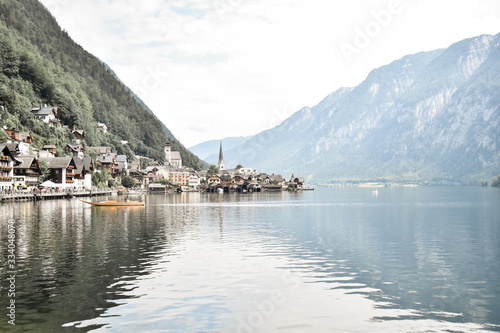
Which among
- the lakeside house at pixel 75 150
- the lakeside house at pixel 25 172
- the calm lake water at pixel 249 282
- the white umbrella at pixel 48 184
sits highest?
the lakeside house at pixel 75 150

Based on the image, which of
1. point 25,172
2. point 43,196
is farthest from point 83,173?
point 43,196

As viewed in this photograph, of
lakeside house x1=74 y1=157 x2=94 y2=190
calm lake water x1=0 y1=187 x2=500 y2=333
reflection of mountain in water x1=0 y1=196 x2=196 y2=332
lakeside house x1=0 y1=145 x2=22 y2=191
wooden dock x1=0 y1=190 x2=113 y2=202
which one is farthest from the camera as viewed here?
lakeside house x1=74 y1=157 x2=94 y2=190

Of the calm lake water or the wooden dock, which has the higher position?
the wooden dock

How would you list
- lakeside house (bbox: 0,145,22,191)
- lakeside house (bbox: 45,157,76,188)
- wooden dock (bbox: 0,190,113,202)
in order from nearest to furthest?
1. wooden dock (bbox: 0,190,113,202)
2. lakeside house (bbox: 0,145,22,191)
3. lakeside house (bbox: 45,157,76,188)

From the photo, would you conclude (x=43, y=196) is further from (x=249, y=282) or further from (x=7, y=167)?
(x=249, y=282)

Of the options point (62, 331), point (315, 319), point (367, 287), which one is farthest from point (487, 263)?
point (62, 331)

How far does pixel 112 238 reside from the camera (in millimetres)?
49938

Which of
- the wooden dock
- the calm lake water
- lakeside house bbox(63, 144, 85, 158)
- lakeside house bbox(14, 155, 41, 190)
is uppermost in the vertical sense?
lakeside house bbox(63, 144, 85, 158)

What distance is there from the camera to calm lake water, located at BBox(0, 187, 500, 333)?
22828 mm

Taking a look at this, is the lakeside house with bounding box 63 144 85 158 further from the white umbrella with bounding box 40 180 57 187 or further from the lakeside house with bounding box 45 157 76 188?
the white umbrella with bounding box 40 180 57 187

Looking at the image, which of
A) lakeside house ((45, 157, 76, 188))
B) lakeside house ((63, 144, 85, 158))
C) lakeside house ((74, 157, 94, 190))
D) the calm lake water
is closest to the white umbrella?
lakeside house ((45, 157, 76, 188))

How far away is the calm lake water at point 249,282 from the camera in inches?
899

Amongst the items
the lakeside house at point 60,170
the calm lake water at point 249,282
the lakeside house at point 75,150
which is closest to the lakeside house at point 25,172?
the lakeside house at point 60,170

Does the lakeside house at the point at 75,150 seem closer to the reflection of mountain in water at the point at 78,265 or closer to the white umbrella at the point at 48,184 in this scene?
the white umbrella at the point at 48,184
